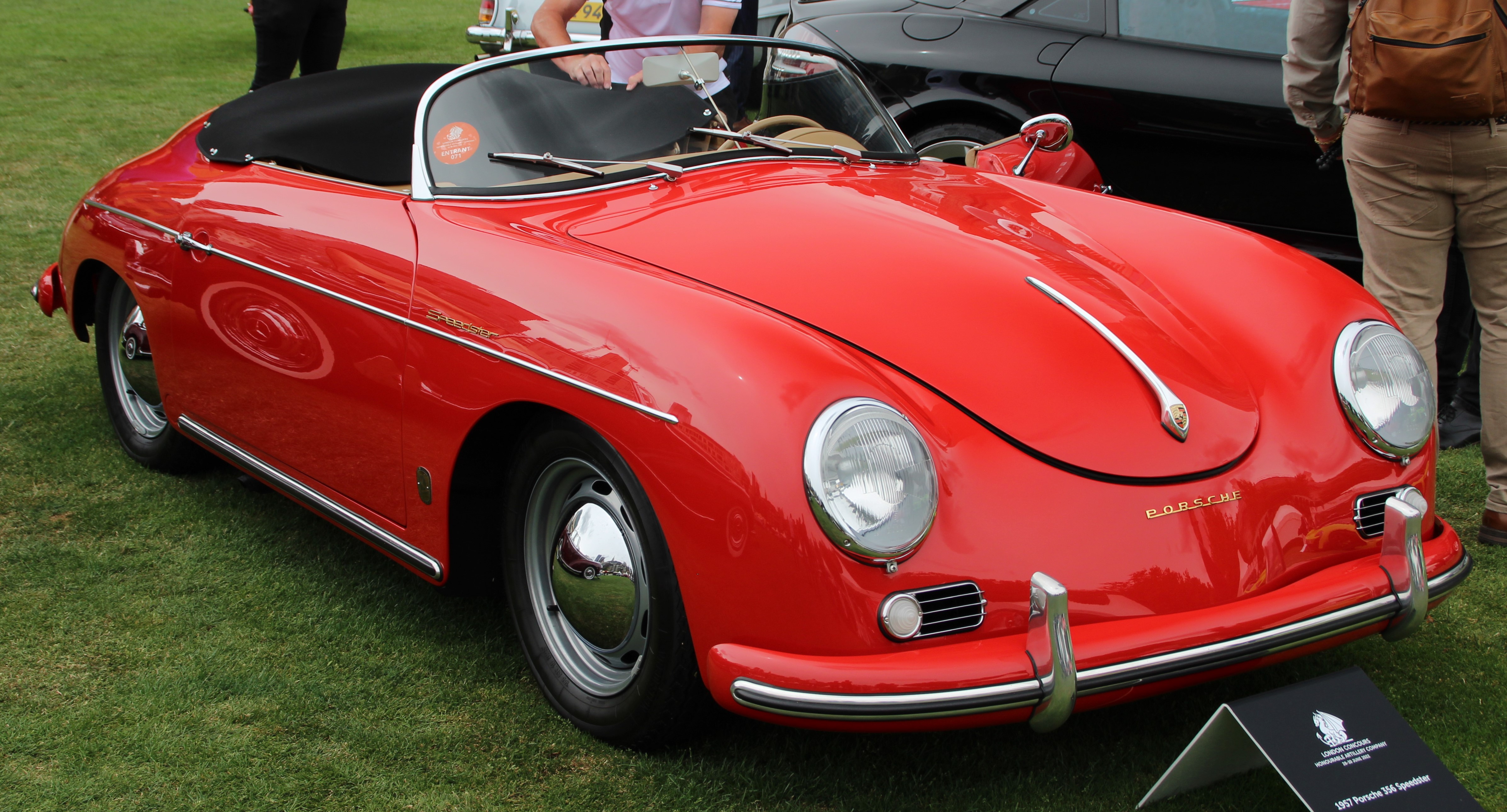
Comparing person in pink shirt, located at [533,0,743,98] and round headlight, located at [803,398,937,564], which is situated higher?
person in pink shirt, located at [533,0,743,98]

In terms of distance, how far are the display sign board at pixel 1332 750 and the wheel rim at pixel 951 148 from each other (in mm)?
3371

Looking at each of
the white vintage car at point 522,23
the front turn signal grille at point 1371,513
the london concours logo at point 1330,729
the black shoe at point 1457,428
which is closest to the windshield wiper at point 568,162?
the front turn signal grille at point 1371,513

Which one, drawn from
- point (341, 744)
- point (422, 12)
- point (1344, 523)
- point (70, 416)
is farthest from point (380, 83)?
point (422, 12)

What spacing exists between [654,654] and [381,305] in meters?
1.00

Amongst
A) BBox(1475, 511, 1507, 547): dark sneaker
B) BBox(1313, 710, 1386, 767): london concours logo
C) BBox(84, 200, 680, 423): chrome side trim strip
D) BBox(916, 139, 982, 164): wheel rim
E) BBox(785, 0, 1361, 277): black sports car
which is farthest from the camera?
BBox(916, 139, 982, 164): wheel rim

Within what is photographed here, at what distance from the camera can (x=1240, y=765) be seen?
2207 millimetres

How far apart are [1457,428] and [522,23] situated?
7.33 m

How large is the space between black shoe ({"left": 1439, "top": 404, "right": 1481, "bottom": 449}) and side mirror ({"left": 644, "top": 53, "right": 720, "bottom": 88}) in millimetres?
2636

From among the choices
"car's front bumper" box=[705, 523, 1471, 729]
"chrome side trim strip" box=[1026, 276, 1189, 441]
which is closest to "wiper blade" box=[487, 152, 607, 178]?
"chrome side trim strip" box=[1026, 276, 1189, 441]

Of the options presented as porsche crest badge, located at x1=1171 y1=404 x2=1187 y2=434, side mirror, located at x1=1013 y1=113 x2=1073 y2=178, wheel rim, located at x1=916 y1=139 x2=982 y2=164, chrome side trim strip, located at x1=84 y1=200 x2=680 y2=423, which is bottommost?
wheel rim, located at x1=916 y1=139 x2=982 y2=164

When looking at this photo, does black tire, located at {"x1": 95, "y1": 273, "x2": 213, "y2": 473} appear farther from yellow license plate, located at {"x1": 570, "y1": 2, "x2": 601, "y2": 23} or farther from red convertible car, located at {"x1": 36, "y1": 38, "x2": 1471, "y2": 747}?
yellow license plate, located at {"x1": 570, "y1": 2, "x2": 601, "y2": 23}

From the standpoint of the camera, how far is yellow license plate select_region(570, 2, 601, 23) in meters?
8.48

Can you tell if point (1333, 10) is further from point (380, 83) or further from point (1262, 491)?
point (380, 83)

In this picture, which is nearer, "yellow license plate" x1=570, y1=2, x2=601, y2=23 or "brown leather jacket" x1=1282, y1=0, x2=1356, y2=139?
"brown leather jacket" x1=1282, y1=0, x2=1356, y2=139
